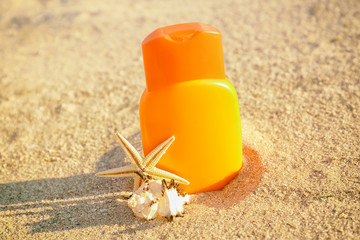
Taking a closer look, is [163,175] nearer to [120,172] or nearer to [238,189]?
[120,172]

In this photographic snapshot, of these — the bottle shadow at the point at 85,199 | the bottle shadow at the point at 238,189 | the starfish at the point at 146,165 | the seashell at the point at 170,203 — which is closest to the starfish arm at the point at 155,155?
the starfish at the point at 146,165

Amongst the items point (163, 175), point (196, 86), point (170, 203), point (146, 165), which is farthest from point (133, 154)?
point (196, 86)

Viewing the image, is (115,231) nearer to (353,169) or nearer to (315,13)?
(353,169)

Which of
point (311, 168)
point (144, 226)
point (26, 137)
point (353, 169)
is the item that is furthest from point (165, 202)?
point (26, 137)

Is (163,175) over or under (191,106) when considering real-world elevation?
under

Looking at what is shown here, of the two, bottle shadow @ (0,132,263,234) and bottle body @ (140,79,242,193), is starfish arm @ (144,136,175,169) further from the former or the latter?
bottle shadow @ (0,132,263,234)

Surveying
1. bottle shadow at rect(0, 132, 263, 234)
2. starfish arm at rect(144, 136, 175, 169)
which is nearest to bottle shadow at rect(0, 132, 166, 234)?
bottle shadow at rect(0, 132, 263, 234)
